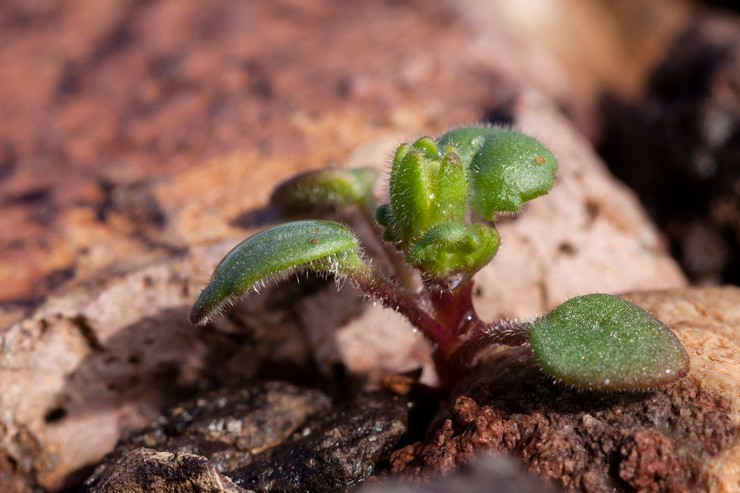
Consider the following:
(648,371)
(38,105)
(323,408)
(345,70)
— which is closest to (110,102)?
(38,105)

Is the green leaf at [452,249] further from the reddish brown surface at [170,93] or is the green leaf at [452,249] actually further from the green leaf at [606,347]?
the reddish brown surface at [170,93]

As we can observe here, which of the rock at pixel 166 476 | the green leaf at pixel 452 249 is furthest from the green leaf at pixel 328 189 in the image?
the rock at pixel 166 476

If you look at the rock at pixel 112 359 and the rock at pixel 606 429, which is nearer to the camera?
the rock at pixel 606 429

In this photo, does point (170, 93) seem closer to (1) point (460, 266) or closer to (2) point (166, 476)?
(1) point (460, 266)

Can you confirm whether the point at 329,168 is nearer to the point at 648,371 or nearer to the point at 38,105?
the point at 648,371

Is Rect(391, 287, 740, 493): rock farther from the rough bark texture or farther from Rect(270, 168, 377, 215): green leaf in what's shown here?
Rect(270, 168, 377, 215): green leaf
